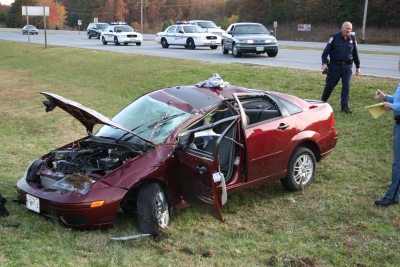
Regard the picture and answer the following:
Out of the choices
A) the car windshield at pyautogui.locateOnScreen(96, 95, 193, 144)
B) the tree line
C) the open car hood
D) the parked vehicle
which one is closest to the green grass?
the car windshield at pyautogui.locateOnScreen(96, 95, 193, 144)

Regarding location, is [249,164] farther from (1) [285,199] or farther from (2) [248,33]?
(2) [248,33]

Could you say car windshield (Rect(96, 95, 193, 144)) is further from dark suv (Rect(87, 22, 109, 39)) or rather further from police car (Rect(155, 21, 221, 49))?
dark suv (Rect(87, 22, 109, 39))

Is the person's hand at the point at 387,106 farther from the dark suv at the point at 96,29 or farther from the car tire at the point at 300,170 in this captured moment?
the dark suv at the point at 96,29

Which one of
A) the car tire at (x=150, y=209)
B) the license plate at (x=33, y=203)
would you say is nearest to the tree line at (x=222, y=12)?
the car tire at (x=150, y=209)

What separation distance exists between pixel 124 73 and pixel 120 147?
45.7 feet

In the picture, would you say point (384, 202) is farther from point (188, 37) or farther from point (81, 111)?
point (188, 37)

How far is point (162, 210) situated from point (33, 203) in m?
1.42

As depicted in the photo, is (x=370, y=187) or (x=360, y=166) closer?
(x=370, y=187)

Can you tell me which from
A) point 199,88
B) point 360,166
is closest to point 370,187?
point 360,166

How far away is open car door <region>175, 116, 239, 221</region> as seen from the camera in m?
4.76

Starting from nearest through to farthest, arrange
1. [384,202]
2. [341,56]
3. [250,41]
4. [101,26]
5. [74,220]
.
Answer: [74,220], [384,202], [341,56], [250,41], [101,26]

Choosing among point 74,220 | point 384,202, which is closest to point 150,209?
point 74,220

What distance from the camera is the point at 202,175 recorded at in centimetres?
486

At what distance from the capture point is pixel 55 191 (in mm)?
5145
